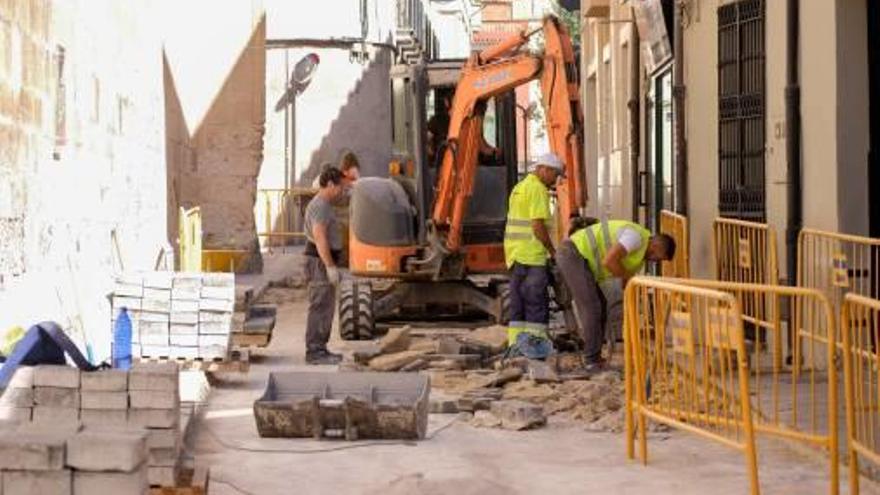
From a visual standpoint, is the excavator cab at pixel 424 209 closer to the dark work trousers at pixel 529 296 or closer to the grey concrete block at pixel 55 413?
the dark work trousers at pixel 529 296

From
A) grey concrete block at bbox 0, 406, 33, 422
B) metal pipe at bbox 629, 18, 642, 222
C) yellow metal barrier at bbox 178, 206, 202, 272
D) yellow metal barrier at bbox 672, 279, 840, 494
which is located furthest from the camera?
metal pipe at bbox 629, 18, 642, 222

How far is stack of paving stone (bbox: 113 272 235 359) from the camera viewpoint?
13.4 m

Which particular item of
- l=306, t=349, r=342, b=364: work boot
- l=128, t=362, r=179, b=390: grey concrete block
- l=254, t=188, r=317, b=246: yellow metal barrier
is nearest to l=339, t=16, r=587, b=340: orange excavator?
l=306, t=349, r=342, b=364: work boot

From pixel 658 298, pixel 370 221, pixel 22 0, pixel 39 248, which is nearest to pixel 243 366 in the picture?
pixel 39 248

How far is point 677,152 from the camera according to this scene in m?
18.6

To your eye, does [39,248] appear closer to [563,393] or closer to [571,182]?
[563,393]

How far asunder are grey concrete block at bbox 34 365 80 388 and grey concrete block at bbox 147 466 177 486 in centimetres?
65

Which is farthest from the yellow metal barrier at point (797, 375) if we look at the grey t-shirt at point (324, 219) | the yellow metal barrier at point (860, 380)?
the grey t-shirt at point (324, 219)

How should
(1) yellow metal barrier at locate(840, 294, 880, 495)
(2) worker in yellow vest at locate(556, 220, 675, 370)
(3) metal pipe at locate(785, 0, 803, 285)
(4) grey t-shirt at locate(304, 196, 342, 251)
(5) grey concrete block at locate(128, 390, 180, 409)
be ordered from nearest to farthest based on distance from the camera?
(1) yellow metal barrier at locate(840, 294, 880, 495)
(5) grey concrete block at locate(128, 390, 180, 409)
(2) worker in yellow vest at locate(556, 220, 675, 370)
(3) metal pipe at locate(785, 0, 803, 285)
(4) grey t-shirt at locate(304, 196, 342, 251)

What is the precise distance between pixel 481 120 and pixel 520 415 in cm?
699

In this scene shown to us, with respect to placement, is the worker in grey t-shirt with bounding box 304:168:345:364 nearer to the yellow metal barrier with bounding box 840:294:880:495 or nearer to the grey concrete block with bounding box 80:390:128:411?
the grey concrete block with bounding box 80:390:128:411

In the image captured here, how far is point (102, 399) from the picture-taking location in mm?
9133

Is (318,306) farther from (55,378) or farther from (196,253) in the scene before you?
(196,253)

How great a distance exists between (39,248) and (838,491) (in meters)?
5.64
